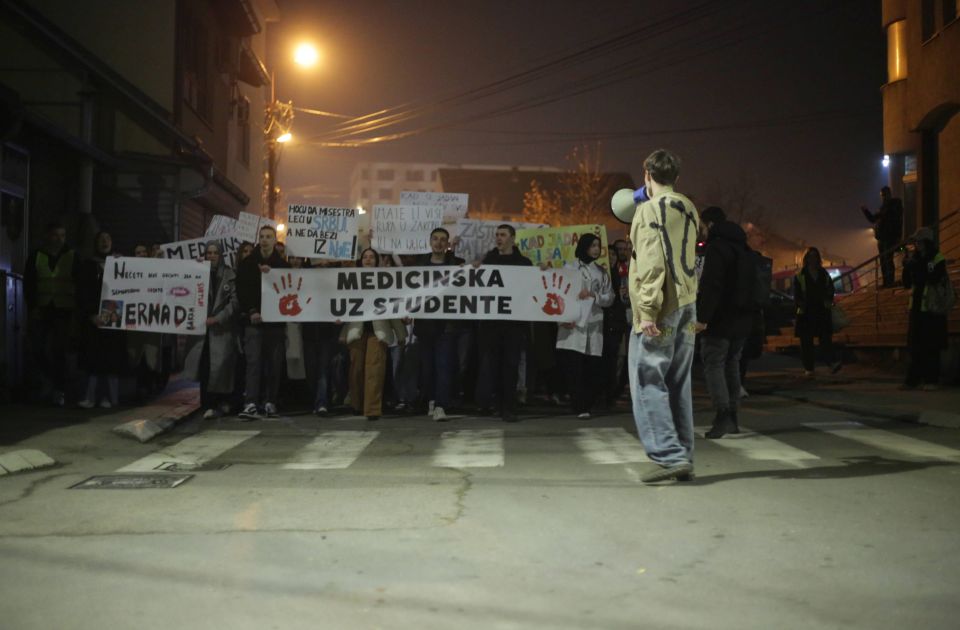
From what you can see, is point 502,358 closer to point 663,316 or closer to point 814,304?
point 663,316

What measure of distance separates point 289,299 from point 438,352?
1760mm

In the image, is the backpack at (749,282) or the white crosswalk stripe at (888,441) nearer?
the white crosswalk stripe at (888,441)

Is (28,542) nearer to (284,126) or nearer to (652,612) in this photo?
(652,612)

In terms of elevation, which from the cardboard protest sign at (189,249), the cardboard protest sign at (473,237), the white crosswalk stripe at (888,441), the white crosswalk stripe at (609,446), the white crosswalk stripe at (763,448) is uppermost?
the cardboard protest sign at (473,237)

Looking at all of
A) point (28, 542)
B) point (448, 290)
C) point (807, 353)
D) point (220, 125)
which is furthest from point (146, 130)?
point (28, 542)

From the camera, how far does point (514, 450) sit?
8.73 metres

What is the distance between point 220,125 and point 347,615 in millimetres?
24213

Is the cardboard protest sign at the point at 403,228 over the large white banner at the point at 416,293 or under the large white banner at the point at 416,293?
over

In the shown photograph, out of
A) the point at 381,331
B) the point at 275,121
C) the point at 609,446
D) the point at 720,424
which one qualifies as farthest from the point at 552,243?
the point at 275,121

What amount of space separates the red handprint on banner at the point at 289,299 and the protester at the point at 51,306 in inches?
94.5

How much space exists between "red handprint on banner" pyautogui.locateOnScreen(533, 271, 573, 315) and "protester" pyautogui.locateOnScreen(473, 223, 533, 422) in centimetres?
30

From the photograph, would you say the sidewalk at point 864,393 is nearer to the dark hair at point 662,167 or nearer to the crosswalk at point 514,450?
the crosswalk at point 514,450

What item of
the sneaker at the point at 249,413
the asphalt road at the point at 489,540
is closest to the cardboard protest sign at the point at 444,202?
the sneaker at the point at 249,413

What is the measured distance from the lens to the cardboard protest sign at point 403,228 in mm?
13703
